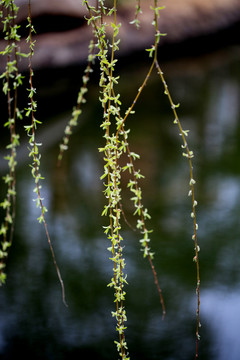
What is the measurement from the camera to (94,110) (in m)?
4.18

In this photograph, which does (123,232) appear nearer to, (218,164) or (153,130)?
(218,164)

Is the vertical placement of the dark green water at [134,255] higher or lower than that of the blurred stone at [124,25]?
lower

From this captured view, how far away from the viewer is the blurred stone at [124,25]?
4.77 meters

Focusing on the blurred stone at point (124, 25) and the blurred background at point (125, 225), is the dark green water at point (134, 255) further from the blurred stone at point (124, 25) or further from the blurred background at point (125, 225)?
the blurred stone at point (124, 25)

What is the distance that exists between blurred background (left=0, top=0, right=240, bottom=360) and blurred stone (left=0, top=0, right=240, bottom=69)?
0.02 meters

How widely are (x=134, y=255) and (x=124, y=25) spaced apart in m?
3.71

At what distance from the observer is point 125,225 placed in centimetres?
266

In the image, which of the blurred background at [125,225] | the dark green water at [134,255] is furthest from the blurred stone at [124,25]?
the dark green water at [134,255]

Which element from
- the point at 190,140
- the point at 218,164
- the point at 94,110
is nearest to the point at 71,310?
the point at 218,164

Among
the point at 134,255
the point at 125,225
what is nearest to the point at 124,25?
the point at 125,225

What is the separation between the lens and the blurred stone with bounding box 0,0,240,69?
4.77 metres

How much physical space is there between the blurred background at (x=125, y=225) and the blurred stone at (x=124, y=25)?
17mm

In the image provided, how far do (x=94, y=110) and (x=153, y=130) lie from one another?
23.7 inches

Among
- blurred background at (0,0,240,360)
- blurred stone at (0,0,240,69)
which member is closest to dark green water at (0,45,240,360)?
blurred background at (0,0,240,360)
